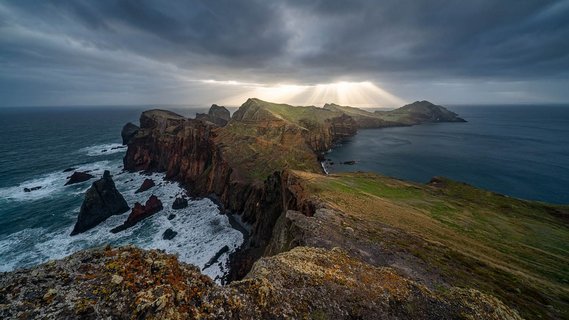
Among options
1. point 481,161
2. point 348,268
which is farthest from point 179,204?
point 481,161

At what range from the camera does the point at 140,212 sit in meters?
61.9

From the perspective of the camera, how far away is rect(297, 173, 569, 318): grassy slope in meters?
20.5

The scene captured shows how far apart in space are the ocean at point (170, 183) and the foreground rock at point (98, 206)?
1.69 meters

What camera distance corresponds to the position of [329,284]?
596 inches

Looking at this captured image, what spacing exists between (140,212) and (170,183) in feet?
73.2

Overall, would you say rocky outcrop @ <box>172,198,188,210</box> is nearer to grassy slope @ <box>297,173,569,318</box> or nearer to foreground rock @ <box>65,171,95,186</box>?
grassy slope @ <box>297,173,569,318</box>

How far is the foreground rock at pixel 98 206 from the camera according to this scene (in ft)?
189

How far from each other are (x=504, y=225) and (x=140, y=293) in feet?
164

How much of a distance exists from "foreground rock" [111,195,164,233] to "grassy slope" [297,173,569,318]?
44.0 m

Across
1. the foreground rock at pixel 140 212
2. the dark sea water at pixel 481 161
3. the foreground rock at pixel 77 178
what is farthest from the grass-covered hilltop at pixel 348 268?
the foreground rock at pixel 77 178

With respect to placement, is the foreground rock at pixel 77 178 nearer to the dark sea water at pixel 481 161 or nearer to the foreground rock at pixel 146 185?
the foreground rock at pixel 146 185

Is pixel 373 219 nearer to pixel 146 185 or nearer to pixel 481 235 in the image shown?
pixel 481 235

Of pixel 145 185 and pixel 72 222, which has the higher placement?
pixel 145 185

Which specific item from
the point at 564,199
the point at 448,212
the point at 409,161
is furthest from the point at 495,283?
the point at 409,161
